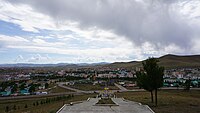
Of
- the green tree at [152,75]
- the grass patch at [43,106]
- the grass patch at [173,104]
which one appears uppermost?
the green tree at [152,75]

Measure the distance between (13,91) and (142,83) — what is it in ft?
208

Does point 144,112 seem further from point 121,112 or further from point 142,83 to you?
point 142,83

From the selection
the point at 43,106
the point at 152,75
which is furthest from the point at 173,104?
the point at 43,106

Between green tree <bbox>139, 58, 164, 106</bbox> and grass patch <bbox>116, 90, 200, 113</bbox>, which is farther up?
green tree <bbox>139, 58, 164, 106</bbox>

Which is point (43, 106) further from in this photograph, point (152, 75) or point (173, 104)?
point (173, 104)

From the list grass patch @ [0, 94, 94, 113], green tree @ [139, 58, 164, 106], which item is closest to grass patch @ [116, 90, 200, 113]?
green tree @ [139, 58, 164, 106]

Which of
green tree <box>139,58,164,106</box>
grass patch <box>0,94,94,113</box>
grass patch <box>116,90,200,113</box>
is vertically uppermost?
green tree <box>139,58,164,106</box>

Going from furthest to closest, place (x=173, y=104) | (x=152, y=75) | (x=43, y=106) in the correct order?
(x=43, y=106), (x=173, y=104), (x=152, y=75)

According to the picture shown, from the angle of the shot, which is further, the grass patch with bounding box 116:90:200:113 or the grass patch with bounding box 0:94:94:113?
the grass patch with bounding box 0:94:94:113

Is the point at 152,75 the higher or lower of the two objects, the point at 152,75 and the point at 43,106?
the higher

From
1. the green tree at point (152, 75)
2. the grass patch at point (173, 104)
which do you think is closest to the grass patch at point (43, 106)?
the grass patch at point (173, 104)

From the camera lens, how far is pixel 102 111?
2289 centimetres

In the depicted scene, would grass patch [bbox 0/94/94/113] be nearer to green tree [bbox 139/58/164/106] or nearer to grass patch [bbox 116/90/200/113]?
grass patch [bbox 116/90/200/113]

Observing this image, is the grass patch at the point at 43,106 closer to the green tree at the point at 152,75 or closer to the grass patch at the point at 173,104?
the grass patch at the point at 173,104
